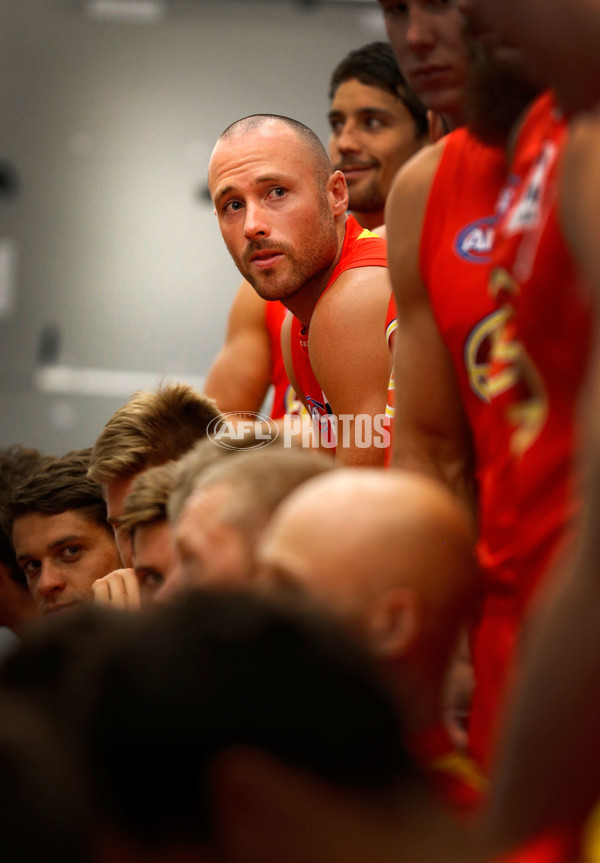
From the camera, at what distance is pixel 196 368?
229 inches

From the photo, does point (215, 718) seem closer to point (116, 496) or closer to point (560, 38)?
point (560, 38)

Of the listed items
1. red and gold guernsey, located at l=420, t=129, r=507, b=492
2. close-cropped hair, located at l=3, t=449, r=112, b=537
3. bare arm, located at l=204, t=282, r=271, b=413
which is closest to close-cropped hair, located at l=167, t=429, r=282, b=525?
red and gold guernsey, located at l=420, t=129, r=507, b=492

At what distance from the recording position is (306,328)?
300cm

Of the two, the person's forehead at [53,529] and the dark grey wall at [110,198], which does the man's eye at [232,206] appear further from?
the dark grey wall at [110,198]

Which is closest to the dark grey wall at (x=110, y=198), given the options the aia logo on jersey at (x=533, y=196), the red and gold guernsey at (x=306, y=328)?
the red and gold guernsey at (x=306, y=328)

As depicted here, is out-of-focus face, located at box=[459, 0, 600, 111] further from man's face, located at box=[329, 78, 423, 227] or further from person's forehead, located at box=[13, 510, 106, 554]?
man's face, located at box=[329, 78, 423, 227]

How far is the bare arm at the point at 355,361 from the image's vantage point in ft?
8.22

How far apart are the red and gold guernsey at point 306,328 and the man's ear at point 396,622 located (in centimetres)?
156

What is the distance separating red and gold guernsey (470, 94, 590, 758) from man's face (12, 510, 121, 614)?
1433mm

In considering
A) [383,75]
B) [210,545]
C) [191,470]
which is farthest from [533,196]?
[383,75]

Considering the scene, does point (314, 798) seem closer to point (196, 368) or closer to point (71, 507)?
point (71, 507)

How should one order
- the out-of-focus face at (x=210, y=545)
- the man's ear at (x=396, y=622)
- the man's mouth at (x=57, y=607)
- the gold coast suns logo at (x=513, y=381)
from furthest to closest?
the man's mouth at (x=57, y=607)
the out-of-focus face at (x=210, y=545)
the gold coast suns logo at (x=513, y=381)
the man's ear at (x=396, y=622)

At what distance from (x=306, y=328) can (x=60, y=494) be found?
0.75m

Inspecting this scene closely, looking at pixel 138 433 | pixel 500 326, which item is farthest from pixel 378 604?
pixel 138 433
